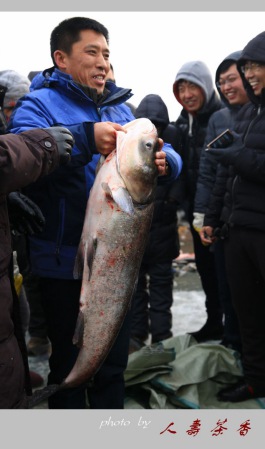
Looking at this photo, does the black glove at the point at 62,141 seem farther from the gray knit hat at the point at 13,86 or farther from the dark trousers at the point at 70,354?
the gray knit hat at the point at 13,86

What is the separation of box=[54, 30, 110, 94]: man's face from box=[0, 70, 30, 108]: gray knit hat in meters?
1.42

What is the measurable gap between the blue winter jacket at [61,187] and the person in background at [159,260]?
2.18 m

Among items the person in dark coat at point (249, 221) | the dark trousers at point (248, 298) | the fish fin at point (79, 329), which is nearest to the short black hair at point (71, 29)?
the person in dark coat at point (249, 221)

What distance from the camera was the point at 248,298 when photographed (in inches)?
150

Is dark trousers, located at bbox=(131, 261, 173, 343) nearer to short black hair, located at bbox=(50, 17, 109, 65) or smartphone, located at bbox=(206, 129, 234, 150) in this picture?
smartphone, located at bbox=(206, 129, 234, 150)

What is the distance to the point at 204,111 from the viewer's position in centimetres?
517

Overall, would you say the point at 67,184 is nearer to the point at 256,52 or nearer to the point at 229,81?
the point at 256,52

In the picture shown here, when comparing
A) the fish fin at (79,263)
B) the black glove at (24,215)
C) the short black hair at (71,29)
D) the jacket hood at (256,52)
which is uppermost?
the short black hair at (71,29)

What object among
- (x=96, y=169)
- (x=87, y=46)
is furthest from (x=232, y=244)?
(x=87, y=46)

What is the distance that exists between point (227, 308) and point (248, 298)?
873mm

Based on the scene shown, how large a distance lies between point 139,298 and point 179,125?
185 cm

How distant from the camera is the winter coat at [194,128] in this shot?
5.14m

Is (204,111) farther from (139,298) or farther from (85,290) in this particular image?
(85,290)

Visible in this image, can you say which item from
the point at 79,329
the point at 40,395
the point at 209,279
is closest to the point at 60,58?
the point at 79,329
